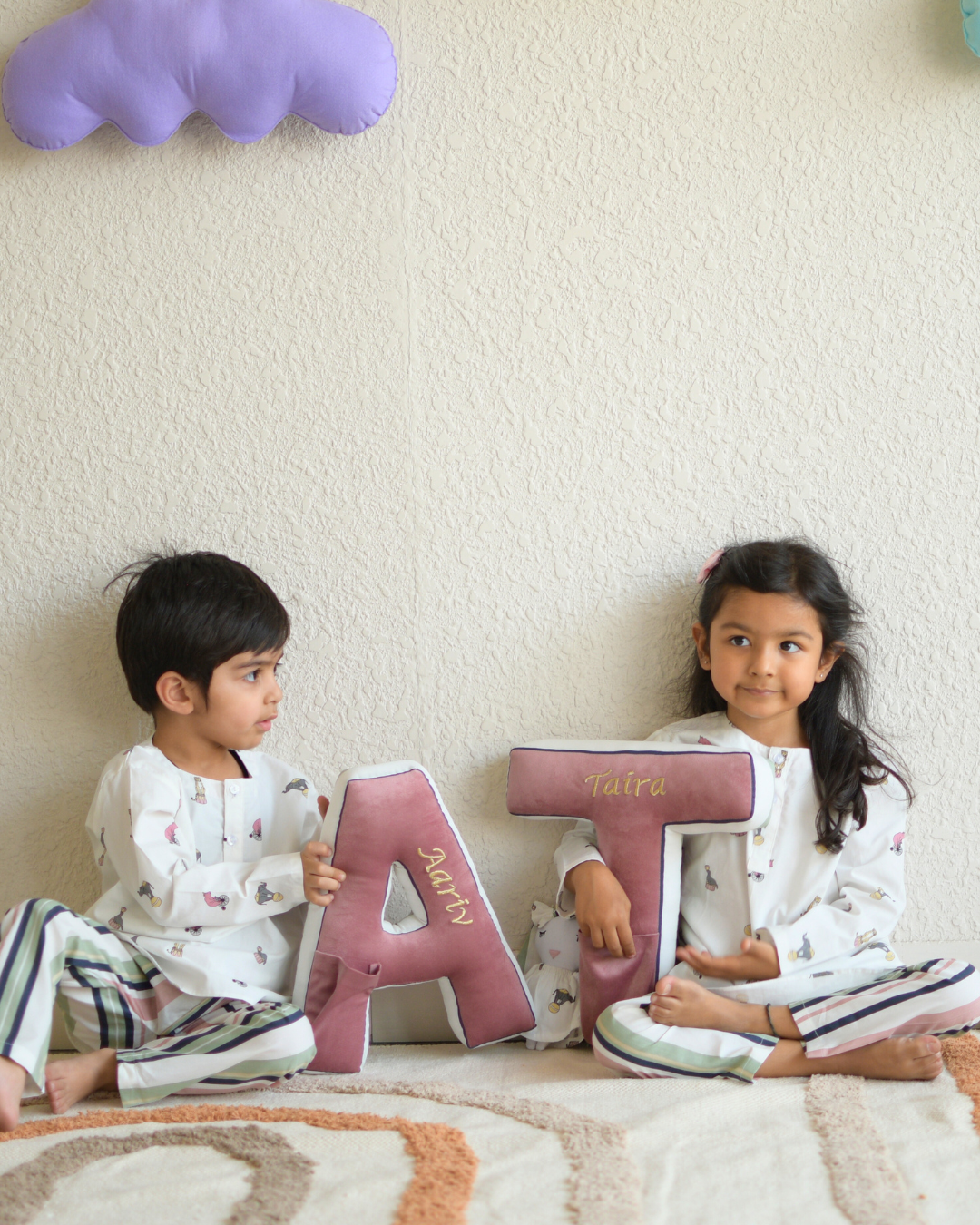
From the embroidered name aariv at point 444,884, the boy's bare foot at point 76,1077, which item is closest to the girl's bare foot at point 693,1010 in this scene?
the embroidered name aariv at point 444,884

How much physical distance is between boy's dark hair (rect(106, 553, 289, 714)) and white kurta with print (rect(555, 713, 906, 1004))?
1.70 ft

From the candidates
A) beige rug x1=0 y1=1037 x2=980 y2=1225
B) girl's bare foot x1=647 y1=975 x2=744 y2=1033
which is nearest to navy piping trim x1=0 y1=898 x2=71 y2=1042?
beige rug x1=0 y1=1037 x2=980 y2=1225

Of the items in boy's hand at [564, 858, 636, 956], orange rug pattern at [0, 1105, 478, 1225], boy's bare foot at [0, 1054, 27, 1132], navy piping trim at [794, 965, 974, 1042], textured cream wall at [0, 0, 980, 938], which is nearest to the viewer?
orange rug pattern at [0, 1105, 478, 1225]

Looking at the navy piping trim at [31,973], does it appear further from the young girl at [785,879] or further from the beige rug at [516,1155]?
the young girl at [785,879]

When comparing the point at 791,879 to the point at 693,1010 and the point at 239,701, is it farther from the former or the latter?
the point at 239,701

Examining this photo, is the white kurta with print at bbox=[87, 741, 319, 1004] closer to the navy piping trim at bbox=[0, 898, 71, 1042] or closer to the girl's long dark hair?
the navy piping trim at bbox=[0, 898, 71, 1042]

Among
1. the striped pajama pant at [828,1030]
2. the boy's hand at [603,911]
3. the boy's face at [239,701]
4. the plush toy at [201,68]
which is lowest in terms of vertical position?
the striped pajama pant at [828,1030]

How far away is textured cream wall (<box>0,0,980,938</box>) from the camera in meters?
1.41

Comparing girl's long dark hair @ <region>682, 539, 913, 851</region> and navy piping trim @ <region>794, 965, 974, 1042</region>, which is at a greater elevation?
girl's long dark hair @ <region>682, 539, 913, 851</region>

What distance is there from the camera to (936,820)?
1.43 meters

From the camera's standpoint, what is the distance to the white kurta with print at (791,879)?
129cm

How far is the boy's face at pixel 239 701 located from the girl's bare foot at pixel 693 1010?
0.61 metres

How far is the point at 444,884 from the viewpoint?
129cm

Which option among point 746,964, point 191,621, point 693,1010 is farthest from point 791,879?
point 191,621
